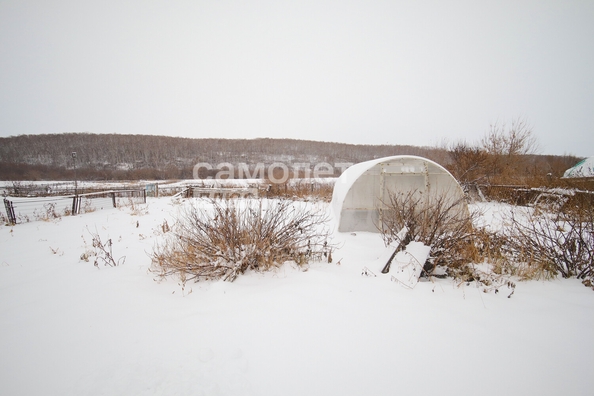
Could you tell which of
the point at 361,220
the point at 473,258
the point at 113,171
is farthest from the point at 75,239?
the point at 113,171

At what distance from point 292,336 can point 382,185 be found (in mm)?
6581

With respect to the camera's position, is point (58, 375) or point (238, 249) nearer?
point (58, 375)

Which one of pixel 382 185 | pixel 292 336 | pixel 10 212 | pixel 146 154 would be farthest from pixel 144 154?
pixel 292 336

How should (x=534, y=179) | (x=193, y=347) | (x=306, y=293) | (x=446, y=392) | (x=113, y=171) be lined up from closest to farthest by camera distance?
1. (x=446, y=392)
2. (x=193, y=347)
3. (x=306, y=293)
4. (x=534, y=179)
5. (x=113, y=171)

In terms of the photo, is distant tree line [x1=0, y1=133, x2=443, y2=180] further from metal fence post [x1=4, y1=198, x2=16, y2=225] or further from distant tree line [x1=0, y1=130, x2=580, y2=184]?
metal fence post [x1=4, y1=198, x2=16, y2=225]

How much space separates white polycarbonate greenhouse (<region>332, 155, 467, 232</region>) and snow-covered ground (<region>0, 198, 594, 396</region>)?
4.32 meters

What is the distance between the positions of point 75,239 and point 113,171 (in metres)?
69.9

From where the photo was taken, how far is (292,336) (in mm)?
2277

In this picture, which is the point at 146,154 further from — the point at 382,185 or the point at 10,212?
the point at 382,185

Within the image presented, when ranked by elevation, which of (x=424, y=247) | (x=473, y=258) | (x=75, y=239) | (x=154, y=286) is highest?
(x=424, y=247)

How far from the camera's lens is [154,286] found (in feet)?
11.0

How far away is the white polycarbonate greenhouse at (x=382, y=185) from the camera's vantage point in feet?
25.3

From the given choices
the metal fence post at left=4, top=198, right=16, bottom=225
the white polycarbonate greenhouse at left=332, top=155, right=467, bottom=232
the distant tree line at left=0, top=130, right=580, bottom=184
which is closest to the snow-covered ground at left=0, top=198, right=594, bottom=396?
the white polycarbonate greenhouse at left=332, top=155, right=467, bottom=232

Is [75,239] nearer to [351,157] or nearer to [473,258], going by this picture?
[473,258]
